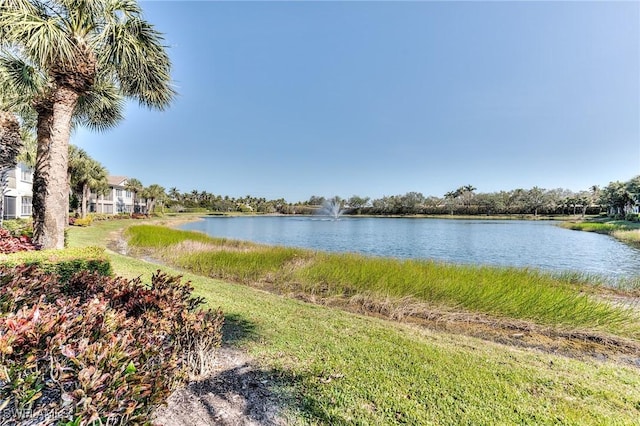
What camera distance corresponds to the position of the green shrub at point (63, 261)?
489 cm

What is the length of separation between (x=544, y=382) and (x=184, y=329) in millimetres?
3957

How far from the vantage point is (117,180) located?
5500 centimetres

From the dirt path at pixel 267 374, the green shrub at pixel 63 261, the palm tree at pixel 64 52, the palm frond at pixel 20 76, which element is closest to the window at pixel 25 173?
the palm frond at pixel 20 76

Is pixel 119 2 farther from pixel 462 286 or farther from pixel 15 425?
pixel 462 286

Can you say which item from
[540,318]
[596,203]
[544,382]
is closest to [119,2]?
[544,382]

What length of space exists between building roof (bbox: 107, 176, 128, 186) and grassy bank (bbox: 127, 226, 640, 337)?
51.2 m

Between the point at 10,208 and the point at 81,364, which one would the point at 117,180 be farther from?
the point at 81,364

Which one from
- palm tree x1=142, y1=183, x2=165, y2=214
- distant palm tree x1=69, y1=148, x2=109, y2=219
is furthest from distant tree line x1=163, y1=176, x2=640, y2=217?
distant palm tree x1=69, y1=148, x2=109, y2=219

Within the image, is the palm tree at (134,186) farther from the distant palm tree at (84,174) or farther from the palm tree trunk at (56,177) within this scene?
the palm tree trunk at (56,177)

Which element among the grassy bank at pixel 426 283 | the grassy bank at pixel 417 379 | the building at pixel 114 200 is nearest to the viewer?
the grassy bank at pixel 417 379

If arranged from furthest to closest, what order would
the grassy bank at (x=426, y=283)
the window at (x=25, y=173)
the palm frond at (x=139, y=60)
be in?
1. the window at (x=25, y=173)
2. the palm frond at (x=139, y=60)
3. the grassy bank at (x=426, y=283)

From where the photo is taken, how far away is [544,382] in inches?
132

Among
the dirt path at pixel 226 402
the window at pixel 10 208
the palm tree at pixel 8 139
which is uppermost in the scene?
the palm tree at pixel 8 139

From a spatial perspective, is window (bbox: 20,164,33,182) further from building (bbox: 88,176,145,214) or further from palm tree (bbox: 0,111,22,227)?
building (bbox: 88,176,145,214)
